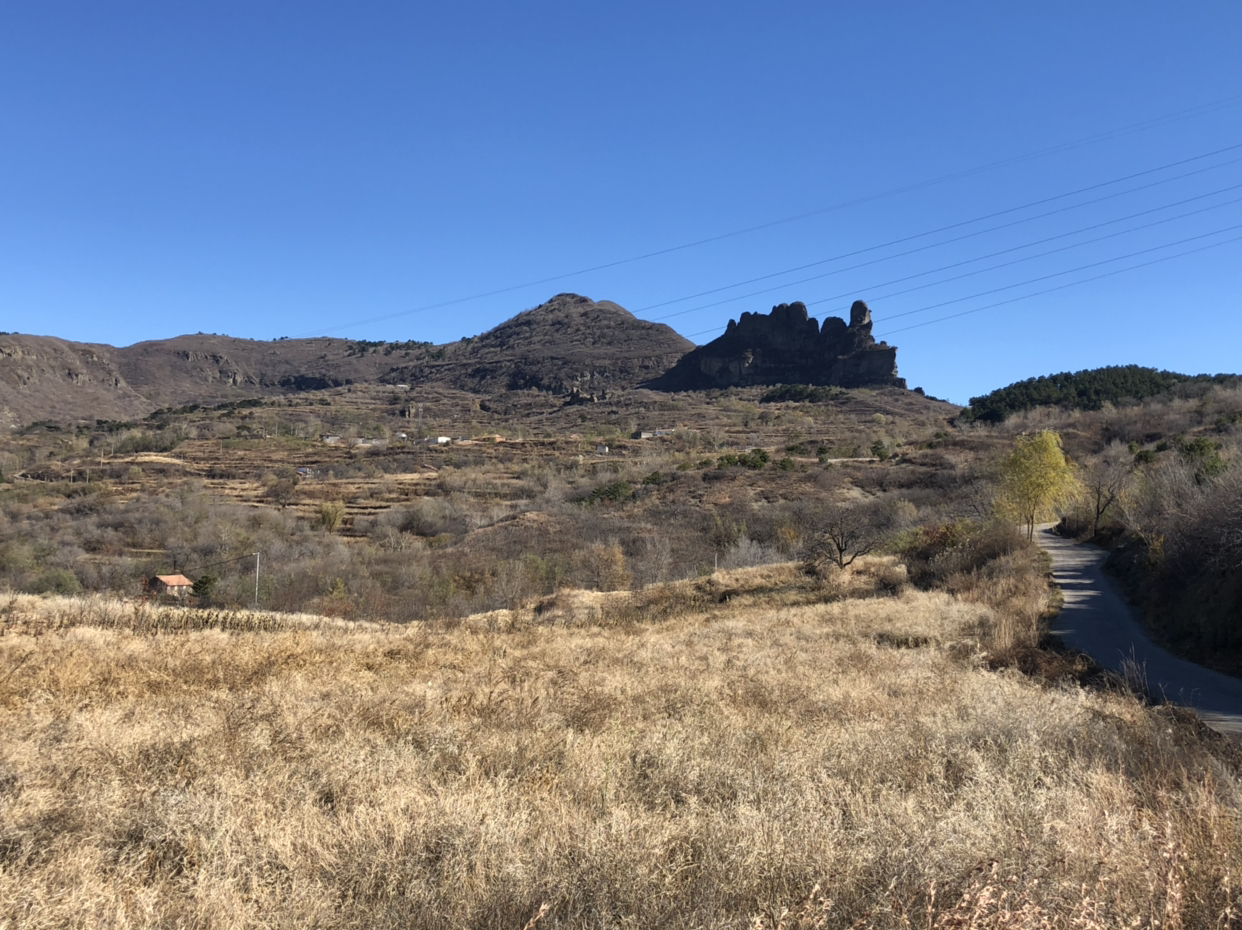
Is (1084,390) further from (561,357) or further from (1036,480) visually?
(561,357)

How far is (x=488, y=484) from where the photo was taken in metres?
64.5

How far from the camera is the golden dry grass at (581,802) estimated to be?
10.7 feet

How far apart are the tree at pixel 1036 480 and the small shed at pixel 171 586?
34534mm

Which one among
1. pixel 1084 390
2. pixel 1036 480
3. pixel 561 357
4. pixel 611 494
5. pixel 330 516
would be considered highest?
pixel 561 357

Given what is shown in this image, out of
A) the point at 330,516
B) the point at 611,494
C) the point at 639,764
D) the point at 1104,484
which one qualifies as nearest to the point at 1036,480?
the point at 1104,484

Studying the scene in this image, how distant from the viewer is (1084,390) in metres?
94.1

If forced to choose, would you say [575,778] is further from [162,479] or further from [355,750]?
[162,479]

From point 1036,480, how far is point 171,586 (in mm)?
36427

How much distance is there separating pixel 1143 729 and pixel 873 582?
1941 cm

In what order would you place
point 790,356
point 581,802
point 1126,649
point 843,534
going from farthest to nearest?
point 790,356
point 843,534
point 1126,649
point 581,802

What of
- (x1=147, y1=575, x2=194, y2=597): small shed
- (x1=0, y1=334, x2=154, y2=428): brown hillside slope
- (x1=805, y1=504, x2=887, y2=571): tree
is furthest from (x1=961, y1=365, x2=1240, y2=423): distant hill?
(x1=0, y1=334, x2=154, y2=428): brown hillside slope

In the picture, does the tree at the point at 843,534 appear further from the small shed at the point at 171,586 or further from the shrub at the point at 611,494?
the small shed at the point at 171,586

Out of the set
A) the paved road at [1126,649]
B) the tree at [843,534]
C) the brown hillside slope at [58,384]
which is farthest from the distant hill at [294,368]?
the paved road at [1126,649]

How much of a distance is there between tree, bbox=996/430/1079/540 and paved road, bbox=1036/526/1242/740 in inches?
218
